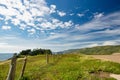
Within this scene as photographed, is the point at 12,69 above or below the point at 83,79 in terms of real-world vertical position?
above

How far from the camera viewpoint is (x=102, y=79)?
21.7 metres

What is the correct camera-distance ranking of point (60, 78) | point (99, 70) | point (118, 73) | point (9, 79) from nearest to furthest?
1. point (9, 79)
2. point (60, 78)
3. point (118, 73)
4. point (99, 70)

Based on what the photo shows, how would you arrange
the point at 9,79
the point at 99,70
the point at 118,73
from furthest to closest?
1. the point at 99,70
2. the point at 118,73
3. the point at 9,79

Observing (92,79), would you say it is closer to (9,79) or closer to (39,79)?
(39,79)

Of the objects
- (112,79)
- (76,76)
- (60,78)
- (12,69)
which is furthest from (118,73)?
(12,69)

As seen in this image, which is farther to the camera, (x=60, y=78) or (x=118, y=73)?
(x=118, y=73)

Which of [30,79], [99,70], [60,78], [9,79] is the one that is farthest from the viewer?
[99,70]

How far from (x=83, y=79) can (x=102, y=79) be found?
2.04m

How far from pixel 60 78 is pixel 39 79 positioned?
92.0 inches

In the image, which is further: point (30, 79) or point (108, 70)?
point (108, 70)

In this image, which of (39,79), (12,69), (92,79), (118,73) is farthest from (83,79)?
(12,69)

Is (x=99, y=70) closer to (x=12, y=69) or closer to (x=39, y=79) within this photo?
(x=39, y=79)

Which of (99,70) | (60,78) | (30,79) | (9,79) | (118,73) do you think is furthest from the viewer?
(99,70)

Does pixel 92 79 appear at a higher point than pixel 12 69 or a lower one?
lower
